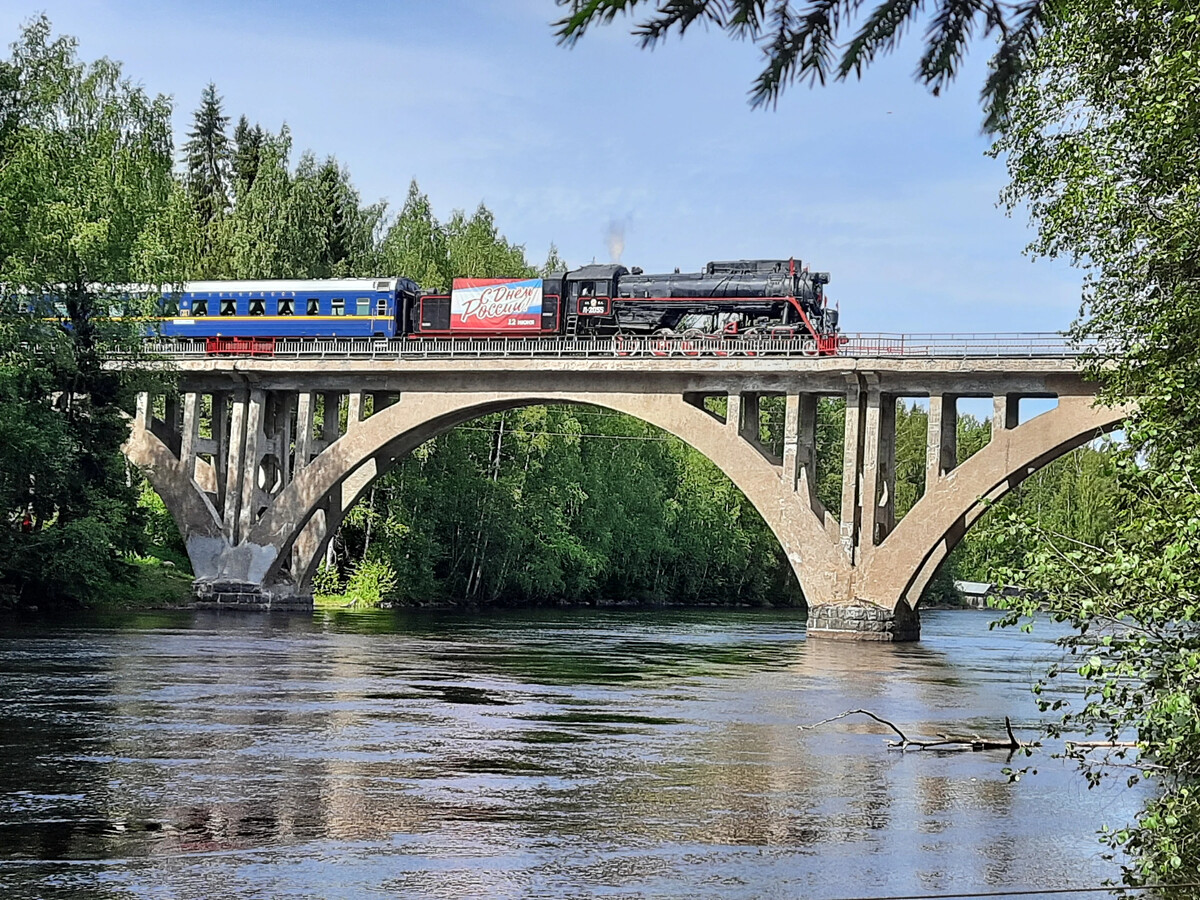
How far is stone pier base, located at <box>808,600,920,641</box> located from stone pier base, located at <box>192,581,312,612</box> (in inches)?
698

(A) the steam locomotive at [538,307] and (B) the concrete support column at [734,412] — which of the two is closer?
(B) the concrete support column at [734,412]

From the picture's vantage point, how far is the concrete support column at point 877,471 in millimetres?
44312

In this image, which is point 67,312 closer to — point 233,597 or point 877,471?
point 233,597

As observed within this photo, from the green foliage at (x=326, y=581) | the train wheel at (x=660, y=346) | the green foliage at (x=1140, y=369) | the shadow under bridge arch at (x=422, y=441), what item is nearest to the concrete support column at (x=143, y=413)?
the shadow under bridge arch at (x=422, y=441)

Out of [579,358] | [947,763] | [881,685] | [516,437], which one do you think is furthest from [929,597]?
[947,763]

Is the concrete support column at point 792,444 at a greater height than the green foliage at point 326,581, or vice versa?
the concrete support column at point 792,444

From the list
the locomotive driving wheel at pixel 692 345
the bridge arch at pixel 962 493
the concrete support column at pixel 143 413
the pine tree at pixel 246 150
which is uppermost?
the pine tree at pixel 246 150

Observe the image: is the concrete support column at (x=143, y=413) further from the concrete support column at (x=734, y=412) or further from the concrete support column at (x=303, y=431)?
the concrete support column at (x=734, y=412)

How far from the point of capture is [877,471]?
44406 mm

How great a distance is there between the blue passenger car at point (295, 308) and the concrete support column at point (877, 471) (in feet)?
53.1

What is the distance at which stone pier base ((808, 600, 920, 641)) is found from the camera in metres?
43.6

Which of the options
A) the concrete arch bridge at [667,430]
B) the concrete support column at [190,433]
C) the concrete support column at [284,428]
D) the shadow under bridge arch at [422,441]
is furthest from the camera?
the concrete support column at [284,428]

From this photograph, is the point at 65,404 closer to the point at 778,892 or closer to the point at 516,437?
the point at 516,437

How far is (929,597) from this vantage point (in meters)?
90.7
